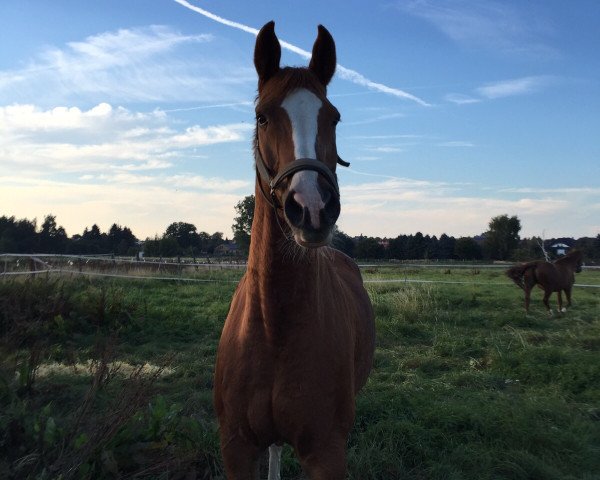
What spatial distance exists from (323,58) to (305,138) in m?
0.63

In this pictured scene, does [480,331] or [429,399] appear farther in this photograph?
[480,331]

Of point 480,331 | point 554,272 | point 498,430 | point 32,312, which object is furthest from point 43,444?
point 554,272

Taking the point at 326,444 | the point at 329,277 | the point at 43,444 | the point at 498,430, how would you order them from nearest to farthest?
the point at 326,444, the point at 329,277, the point at 43,444, the point at 498,430

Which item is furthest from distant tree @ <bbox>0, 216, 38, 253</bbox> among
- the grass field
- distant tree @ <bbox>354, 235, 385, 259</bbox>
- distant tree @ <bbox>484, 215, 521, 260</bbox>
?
distant tree @ <bbox>484, 215, 521, 260</bbox>

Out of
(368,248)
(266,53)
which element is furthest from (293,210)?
(368,248)

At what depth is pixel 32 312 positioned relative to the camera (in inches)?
289

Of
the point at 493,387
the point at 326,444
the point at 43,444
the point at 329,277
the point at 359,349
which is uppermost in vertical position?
the point at 329,277

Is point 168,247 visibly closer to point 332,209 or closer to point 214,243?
point 214,243

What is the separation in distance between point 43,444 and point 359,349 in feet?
5.99

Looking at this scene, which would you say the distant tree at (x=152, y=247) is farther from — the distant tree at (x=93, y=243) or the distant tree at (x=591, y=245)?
the distant tree at (x=591, y=245)

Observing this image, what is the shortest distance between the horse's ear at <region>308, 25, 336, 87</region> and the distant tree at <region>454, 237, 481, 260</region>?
57.6 metres

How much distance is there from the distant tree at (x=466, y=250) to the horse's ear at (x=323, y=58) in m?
57.6

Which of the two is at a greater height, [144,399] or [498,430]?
[144,399]

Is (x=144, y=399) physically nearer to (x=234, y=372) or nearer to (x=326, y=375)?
(x=234, y=372)
